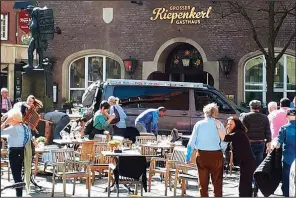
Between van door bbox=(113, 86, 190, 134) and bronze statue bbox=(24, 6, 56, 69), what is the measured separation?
113 inches

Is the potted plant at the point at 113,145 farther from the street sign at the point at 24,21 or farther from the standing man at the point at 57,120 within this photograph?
the street sign at the point at 24,21

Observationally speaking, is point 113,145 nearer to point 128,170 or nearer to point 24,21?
point 128,170

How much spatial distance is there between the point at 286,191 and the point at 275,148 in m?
0.75

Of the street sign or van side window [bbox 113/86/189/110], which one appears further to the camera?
van side window [bbox 113/86/189/110]

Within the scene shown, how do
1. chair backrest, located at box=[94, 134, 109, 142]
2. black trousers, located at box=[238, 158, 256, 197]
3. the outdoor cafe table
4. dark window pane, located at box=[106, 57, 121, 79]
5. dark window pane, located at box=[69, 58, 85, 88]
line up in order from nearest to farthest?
black trousers, located at box=[238, 158, 256, 197] < the outdoor cafe table < chair backrest, located at box=[94, 134, 109, 142] < dark window pane, located at box=[106, 57, 121, 79] < dark window pane, located at box=[69, 58, 85, 88]

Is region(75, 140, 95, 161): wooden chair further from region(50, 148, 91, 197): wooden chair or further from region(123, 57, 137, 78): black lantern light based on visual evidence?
region(123, 57, 137, 78): black lantern light

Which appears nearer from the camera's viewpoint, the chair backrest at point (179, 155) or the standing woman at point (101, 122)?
the chair backrest at point (179, 155)

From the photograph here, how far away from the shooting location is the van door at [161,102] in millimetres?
15891

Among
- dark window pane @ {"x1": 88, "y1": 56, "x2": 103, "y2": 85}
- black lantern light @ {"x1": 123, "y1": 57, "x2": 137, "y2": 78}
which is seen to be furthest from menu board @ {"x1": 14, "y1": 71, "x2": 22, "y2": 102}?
dark window pane @ {"x1": 88, "y1": 56, "x2": 103, "y2": 85}

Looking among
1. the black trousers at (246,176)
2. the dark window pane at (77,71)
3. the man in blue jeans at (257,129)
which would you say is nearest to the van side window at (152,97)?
the man in blue jeans at (257,129)

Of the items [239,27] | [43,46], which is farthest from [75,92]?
[43,46]

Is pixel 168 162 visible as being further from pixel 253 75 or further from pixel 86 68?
pixel 86 68

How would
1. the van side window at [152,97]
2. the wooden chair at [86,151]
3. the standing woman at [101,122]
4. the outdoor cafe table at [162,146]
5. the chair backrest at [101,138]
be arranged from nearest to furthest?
the wooden chair at [86,151]
the outdoor cafe table at [162,146]
the chair backrest at [101,138]
the standing woman at [101,122]
the van side window at [152,97]

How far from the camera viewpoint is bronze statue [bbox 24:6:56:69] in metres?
12.9
